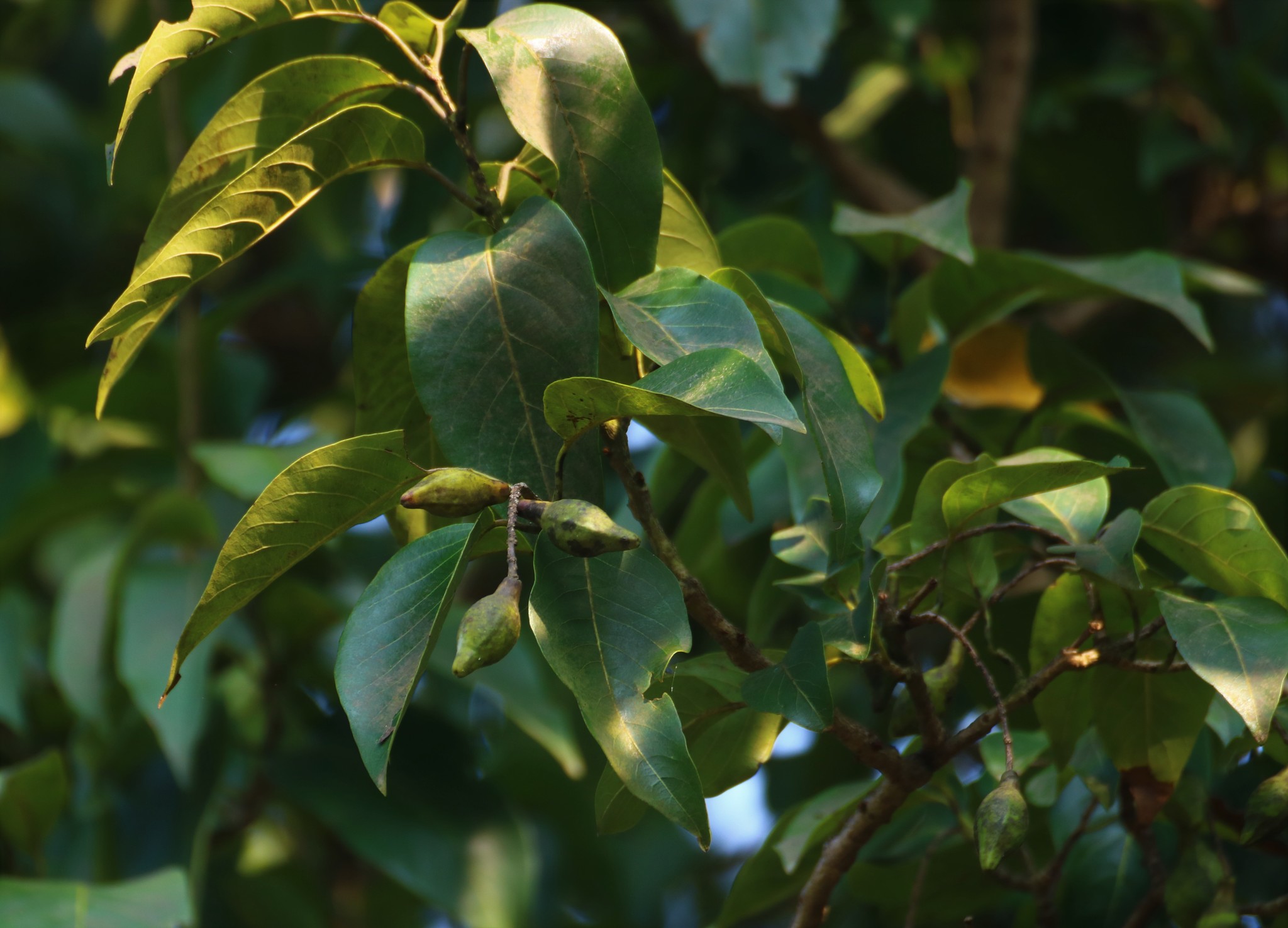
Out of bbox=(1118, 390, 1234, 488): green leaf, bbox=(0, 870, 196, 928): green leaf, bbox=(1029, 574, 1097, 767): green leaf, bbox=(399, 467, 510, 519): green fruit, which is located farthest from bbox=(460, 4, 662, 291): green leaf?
bbox=(0, 870, 196, 928): green leaf

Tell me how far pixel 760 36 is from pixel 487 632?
2.66 ft

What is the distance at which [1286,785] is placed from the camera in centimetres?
49

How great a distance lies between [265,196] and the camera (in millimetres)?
497

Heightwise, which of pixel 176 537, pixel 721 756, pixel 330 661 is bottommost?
pixel 330 661

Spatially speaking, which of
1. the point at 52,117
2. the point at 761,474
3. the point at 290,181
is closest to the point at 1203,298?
the point at 761,474

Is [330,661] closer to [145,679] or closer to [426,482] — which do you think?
[145,679]

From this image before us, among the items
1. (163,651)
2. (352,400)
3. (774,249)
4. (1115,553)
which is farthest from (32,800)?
(1115,553)

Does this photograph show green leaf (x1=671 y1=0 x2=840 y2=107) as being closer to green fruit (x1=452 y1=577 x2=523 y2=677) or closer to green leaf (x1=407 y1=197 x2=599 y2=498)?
green leaf (x1=407 y1=197 x2=599 y2=498)

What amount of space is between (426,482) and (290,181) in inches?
6.8

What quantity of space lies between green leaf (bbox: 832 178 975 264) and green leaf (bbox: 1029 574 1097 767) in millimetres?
231

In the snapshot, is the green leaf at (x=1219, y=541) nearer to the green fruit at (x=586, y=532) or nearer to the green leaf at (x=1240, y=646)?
the green leaf at (x=1240, y=646)

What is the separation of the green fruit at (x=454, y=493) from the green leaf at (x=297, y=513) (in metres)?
0.03

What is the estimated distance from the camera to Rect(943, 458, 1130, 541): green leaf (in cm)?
48

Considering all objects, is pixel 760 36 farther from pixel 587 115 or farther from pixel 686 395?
pixel 686 395
